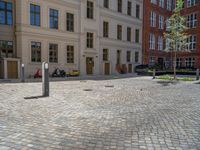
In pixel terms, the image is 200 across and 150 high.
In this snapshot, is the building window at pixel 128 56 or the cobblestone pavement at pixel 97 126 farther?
the building window at pixel 128 56

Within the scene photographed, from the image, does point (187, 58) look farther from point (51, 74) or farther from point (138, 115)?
point (138, 115)

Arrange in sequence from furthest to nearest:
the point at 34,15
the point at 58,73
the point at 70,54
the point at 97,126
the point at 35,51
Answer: the point at 70,54, the point at 58,73, the point at 35,51, the point at 34,15, the point at 97,126

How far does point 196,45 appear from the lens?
134ft

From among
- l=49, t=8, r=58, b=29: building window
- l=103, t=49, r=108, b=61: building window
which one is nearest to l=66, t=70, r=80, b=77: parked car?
l=49, t=8, r=58, b=29: building window

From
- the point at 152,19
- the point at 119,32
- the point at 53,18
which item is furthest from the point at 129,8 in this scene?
the point at 53,18

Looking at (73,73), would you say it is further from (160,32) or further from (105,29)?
(160,32)

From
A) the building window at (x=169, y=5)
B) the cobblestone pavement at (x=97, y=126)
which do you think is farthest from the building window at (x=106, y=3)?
the cobblestone pavement at (x=97, y=126)

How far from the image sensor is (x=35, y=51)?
23672 millimetres

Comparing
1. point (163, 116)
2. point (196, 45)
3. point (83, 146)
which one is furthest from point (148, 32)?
point (83, 146)

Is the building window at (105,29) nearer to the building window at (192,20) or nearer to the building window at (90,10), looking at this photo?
the building window at (90,10)

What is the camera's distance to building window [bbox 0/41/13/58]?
2198 centimetres

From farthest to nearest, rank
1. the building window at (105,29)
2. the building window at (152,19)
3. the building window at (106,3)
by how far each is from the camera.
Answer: the building window at (152,19)
the building window at (105,29)
the building window at (106,3)

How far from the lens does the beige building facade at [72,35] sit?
2242 cm

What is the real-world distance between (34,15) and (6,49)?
4.80 m
